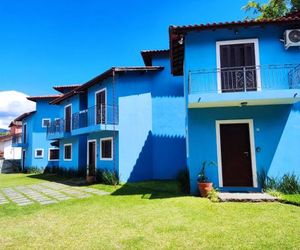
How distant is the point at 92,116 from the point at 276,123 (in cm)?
1070

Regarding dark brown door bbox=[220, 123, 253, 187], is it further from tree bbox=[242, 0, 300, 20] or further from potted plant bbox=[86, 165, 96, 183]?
tree bbox=[242, 0, 300, 20]

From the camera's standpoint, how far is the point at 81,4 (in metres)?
12.5

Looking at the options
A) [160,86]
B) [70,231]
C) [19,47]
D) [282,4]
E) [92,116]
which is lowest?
[70,231]

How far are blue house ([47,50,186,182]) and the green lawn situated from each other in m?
5.75

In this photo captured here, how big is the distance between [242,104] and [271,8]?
14165mm

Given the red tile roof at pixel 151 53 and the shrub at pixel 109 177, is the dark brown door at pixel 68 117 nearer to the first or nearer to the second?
the shrub at pixel 109 177

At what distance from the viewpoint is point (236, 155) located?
33.6 feet

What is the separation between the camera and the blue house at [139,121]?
584 inches

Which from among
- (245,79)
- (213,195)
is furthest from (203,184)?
(245,79)

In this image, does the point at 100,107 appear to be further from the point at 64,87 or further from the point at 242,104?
the point at 64,87

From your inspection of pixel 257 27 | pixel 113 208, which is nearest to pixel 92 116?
pixel 113 208

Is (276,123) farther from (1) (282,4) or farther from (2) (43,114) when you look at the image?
(2) (43,114)

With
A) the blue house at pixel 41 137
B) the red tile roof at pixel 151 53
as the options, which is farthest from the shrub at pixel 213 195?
the blue house at pixel 41 137

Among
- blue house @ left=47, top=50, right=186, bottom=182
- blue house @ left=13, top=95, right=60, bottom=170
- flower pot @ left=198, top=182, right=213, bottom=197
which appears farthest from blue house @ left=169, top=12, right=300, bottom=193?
blue house @ left=13, top=95, right=60, bottom=170
